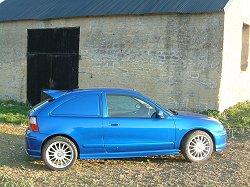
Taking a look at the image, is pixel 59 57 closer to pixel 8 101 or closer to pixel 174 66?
pixel 8 101

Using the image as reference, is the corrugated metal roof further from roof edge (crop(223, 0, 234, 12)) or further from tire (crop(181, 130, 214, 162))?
tire (crop(181, 130, 214, 162))

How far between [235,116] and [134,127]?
22.2 feet

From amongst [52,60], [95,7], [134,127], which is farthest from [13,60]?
[134,127]

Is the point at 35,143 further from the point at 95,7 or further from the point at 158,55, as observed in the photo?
the point at 95,7

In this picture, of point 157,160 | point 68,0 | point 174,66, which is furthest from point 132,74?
point 157,160

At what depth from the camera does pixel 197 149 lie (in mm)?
7586

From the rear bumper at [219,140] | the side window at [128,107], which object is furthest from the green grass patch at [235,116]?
the side window at [128,107]

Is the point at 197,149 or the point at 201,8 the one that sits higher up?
the point at 201,8

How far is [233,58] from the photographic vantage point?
45.8ft

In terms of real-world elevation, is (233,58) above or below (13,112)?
above

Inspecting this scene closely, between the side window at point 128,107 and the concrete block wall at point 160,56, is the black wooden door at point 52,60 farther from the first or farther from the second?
the side window at point 128,107

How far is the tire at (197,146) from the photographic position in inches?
295

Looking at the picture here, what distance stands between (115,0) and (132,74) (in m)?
3.34

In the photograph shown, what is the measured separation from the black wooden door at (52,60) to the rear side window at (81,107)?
8892 millimetres
